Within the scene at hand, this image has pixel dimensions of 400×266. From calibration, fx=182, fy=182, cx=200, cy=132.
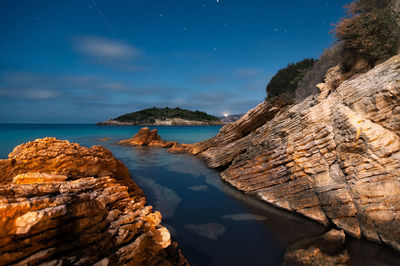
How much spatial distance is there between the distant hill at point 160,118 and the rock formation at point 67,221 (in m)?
142

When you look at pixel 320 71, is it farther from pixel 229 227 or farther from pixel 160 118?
pixel 160 118

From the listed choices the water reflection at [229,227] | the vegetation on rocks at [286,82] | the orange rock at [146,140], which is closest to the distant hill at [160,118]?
the orange rock at [146,140]

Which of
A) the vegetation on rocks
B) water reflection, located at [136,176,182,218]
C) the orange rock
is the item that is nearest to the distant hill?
the orange rock

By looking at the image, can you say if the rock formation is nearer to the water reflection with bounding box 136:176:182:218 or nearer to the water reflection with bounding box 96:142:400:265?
the water reflection with bounding box 96:142:400:265

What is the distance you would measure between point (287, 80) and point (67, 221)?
1998 centimetres

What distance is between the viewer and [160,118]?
14738 centimetres

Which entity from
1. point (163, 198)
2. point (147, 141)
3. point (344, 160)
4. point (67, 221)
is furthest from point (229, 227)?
point (147, 141)

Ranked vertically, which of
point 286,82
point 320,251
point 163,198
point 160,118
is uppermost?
point 160,118

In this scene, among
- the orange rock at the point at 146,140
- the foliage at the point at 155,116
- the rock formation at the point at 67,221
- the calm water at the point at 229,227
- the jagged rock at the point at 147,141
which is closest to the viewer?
the rock formation at the point at 67,221

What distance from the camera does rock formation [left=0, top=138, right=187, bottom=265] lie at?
3.16 metres

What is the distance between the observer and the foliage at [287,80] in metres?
17.0

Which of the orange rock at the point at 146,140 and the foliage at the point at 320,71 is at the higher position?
the foliage at the point at 320,71

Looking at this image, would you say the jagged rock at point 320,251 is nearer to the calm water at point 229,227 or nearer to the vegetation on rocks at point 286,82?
the calm water at point 229,227

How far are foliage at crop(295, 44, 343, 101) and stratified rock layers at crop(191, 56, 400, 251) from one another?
8.92ft
